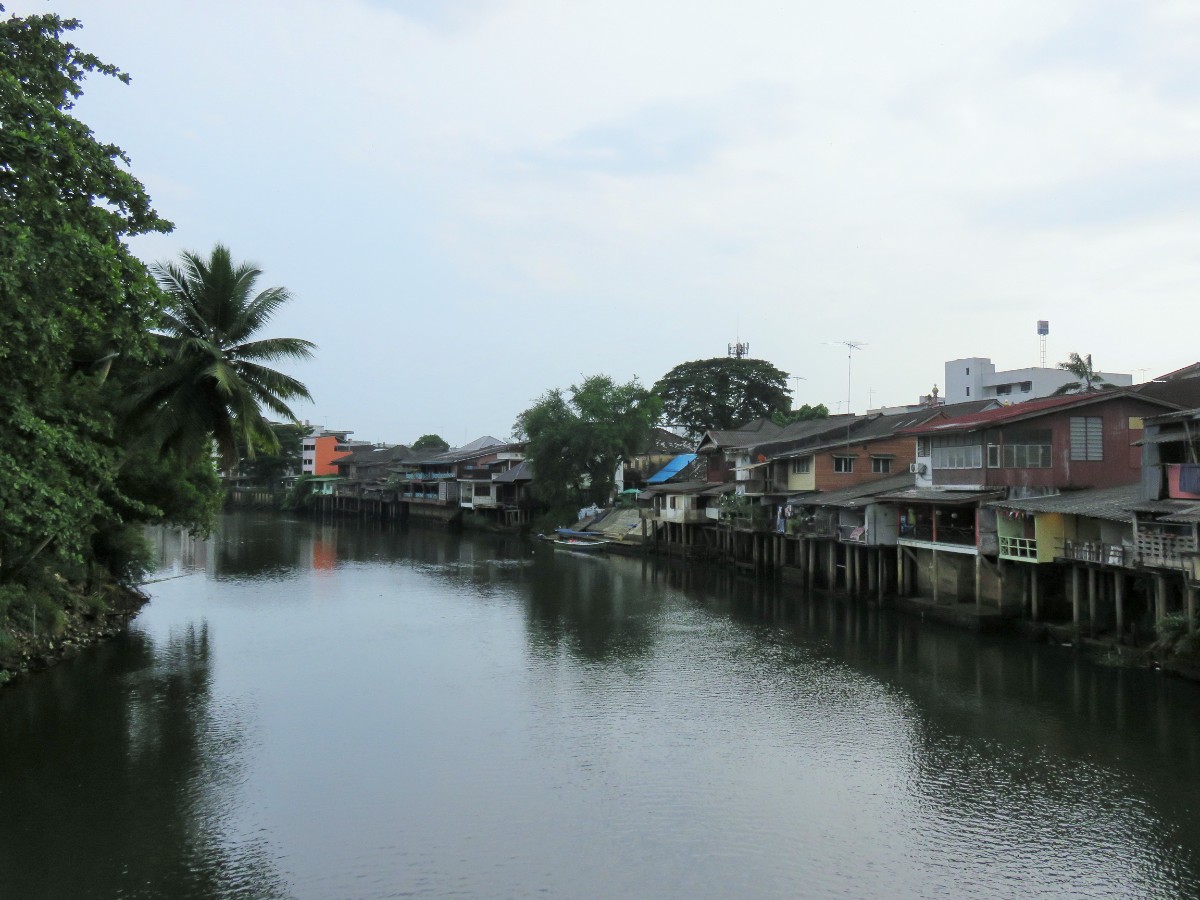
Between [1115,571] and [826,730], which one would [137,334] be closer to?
[826,730]

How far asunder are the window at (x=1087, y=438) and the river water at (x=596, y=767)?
655cm

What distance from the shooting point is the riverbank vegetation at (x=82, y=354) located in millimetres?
10906

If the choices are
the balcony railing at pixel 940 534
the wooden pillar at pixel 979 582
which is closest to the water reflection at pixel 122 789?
the wooden pillar at pixel 979 582

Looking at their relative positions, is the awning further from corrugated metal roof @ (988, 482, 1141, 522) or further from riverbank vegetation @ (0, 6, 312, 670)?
riverbank vegetation @ (0, 6, 312, 670)

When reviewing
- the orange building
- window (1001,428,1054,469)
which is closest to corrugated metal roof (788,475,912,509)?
window (1001,428,1054,469)

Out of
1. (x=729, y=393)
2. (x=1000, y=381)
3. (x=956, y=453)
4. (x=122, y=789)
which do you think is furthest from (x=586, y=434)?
(x=122, y=789)

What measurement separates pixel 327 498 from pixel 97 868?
8814 cm

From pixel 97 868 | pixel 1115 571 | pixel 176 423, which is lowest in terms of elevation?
pixel 97 868

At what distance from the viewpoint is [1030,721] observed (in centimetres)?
1747

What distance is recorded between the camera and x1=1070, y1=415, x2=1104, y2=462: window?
2647 cm

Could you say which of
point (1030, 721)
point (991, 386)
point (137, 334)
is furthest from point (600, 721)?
point (991, 386)

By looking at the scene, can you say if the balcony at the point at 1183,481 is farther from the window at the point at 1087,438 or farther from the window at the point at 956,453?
the window at the point at 956,453

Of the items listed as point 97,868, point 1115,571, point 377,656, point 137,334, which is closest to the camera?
point 97,868

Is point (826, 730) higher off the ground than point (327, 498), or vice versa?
point (327, 498)
